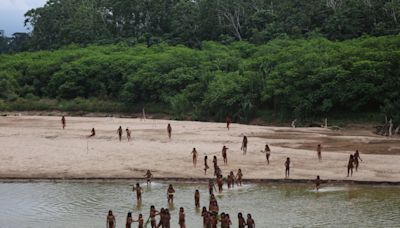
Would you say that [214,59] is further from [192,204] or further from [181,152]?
[192,204]

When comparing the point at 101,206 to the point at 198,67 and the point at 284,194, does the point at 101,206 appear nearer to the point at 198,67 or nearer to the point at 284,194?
the point at 284,194

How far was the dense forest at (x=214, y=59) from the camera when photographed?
59.2m

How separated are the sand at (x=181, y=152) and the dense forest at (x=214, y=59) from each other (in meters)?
6.44

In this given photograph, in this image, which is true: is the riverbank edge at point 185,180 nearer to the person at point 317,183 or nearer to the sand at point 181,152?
the sand at point 181,152

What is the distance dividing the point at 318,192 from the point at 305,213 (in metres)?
4.27

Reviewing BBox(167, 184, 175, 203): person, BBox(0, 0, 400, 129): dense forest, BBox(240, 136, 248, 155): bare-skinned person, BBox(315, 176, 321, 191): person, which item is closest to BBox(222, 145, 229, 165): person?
BBox(240, 136, 248, 155): bare-skinned person

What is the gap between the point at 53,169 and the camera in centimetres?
3691

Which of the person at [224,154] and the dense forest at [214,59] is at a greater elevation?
the dense forest at [214,59]

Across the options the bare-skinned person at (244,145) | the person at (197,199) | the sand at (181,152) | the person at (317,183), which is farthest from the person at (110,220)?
the bare-skinned person at (244,145)

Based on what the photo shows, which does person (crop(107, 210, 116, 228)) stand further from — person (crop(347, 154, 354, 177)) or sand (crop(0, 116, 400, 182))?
person (crop(347, 154, 354, 177))

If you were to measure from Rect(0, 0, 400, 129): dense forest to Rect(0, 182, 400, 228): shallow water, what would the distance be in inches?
984

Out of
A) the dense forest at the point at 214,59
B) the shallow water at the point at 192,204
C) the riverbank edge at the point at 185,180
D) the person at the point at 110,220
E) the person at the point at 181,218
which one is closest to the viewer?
the person at the point at 110,220

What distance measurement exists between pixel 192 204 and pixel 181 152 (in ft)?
39.6

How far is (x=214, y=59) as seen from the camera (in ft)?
255
